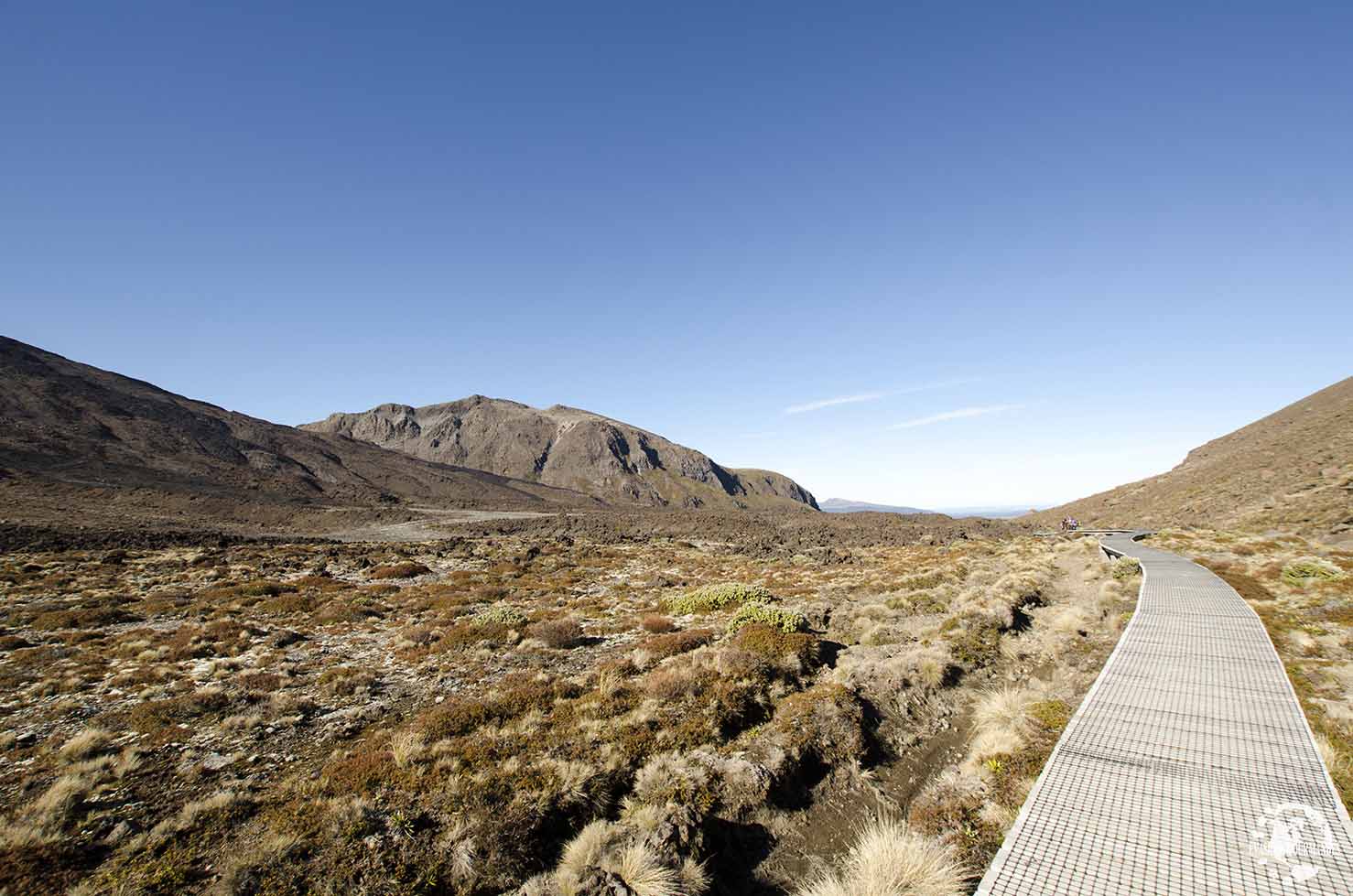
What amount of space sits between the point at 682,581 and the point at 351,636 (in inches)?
728

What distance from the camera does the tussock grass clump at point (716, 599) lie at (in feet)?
76.8

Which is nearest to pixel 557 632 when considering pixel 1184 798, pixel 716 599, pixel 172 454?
pixel 716 599

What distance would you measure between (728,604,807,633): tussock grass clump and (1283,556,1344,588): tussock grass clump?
19.0 meters

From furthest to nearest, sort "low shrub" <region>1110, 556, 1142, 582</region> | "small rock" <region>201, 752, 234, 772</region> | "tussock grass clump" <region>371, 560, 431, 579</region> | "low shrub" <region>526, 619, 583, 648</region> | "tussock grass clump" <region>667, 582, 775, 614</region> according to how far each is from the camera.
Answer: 1. "tussock grass clump" <region>371, 560, 431, 579</region>
2. "low shrub" <region>1110, 556, 1142, 582</region>
3. "tussock grass clump" <region>667, 582, 775, 614</region>
4. "low shrub" <region>526, 619, 583, 648</region>
5. "small rock" <region>201, 752, 234, 772</region>

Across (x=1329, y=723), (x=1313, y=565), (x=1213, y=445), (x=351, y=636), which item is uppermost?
(x=1213, y=445)

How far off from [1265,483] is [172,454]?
15380cm

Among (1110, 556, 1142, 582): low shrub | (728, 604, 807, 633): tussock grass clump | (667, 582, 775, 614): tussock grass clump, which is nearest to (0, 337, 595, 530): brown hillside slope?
(667, 582, 775, 614): tussock grass clump

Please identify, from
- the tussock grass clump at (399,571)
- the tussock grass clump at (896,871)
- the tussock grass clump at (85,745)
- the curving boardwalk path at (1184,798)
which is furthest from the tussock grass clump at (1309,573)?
the tussock grass clump at (399,571)

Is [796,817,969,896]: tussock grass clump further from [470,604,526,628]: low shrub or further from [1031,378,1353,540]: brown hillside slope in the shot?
[1031,378,1353,540]: brown hillside slope

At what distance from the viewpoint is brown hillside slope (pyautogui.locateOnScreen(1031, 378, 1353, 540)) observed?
1405 inches

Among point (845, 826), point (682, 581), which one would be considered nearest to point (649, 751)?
point (845, 826)

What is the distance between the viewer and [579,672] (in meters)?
15.0

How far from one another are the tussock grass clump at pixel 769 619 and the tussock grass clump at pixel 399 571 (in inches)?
971

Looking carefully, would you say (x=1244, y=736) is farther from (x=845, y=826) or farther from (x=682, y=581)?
(x=682, y=581)
